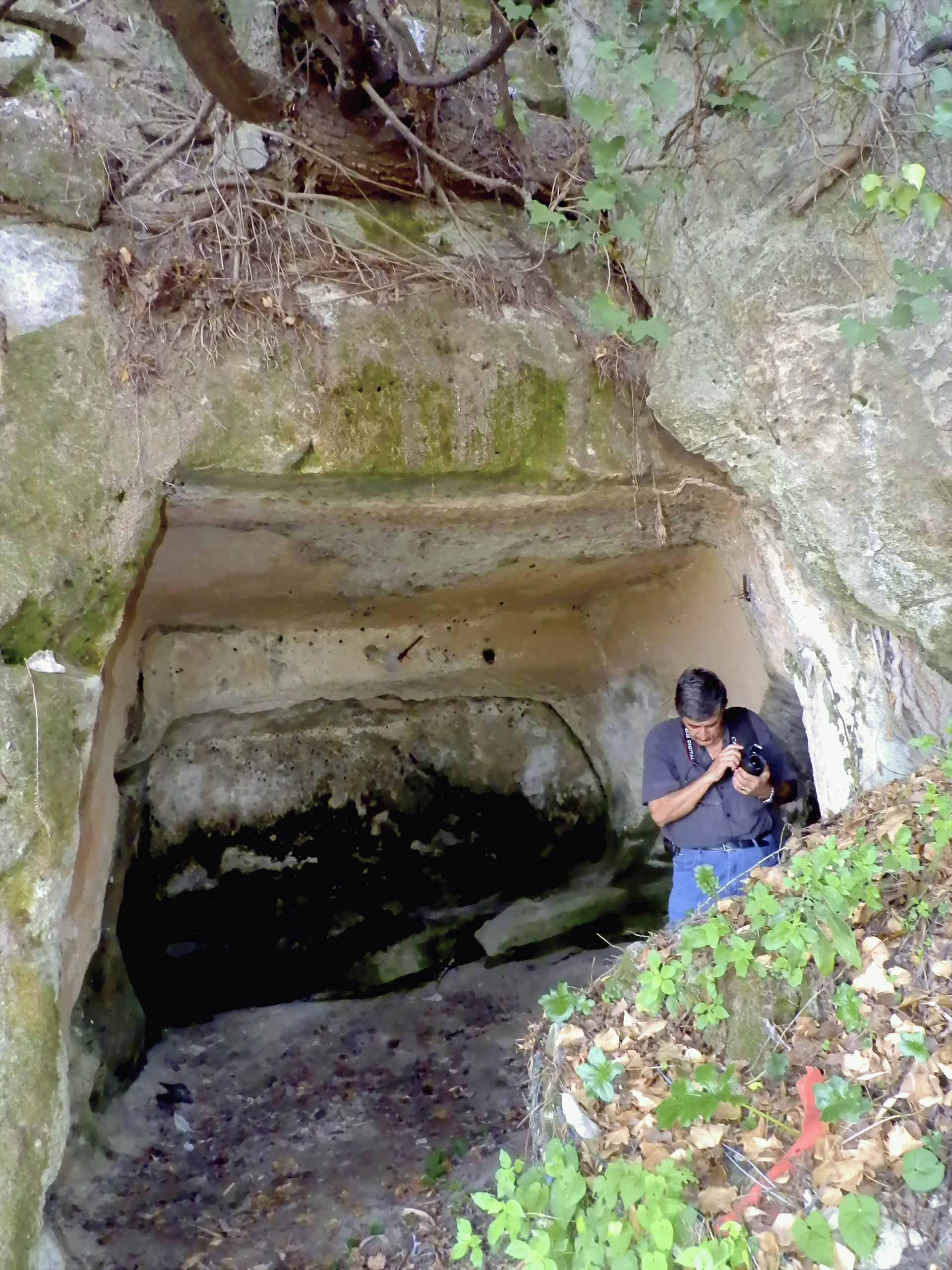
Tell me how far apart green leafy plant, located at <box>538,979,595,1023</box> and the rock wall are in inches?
46.6

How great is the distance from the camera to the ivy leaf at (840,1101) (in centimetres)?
155

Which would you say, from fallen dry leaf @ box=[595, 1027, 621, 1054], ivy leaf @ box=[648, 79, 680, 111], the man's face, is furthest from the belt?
ivy leaf @ box=[648, 79, 680, 111]

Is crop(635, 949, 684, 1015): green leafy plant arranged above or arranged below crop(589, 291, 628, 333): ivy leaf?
below

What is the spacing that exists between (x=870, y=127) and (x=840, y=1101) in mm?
2096

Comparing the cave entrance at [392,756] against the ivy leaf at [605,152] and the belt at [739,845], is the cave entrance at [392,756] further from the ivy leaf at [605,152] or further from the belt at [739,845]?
the ivy leaf at [605,152]

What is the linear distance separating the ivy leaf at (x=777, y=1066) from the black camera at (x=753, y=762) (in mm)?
1089

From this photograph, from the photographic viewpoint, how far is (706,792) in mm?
2766

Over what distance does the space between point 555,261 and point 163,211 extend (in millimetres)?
1175

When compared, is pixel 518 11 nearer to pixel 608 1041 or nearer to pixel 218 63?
pixel 218 63

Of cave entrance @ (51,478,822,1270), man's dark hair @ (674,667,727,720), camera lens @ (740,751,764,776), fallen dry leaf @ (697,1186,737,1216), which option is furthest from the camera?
cave entrance @ (51,478,822,1270)

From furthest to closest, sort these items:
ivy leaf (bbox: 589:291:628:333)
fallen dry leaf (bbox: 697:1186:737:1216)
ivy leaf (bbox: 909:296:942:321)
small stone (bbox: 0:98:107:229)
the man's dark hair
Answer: the man's dark hair, small stone (bbox: 0:98:107:229), ivy leaf (bbox: 589:291:628:333), ivy leaf (bbox: 909:296:942:321), fallen dry leaf (bbox: 697:1186:737:1216)

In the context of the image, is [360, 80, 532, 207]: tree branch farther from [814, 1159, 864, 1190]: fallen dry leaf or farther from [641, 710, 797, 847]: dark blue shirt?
[814, 1159, 864, 1190]: fallen dry leaf

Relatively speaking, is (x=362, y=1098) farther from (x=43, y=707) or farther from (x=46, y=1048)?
(x=43, y=707)

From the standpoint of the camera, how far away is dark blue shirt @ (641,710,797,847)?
2.78m
